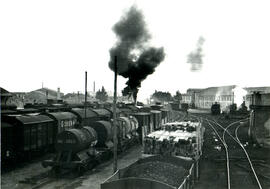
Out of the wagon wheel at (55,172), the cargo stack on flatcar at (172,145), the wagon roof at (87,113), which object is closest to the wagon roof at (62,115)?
the wagon roof at (87,113)

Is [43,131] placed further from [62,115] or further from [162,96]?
[162,96]

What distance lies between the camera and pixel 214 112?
2147 inches

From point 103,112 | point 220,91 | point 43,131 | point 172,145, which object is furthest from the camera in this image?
point 220,91

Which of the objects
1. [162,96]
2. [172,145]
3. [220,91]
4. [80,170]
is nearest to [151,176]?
[172,145]

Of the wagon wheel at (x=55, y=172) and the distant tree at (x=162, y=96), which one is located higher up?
the distant tree at (x=162, y=96)

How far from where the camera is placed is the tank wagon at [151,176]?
8523 millimetres

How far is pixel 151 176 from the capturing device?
9.68 m

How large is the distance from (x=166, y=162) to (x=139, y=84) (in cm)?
1664

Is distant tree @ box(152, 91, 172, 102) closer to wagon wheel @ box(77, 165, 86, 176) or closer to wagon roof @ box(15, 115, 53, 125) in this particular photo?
wagon roof @ box(15, 115, 53, 125)

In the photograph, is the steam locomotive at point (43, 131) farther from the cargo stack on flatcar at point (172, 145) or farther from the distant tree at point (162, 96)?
the distant tree at point (162, 96)

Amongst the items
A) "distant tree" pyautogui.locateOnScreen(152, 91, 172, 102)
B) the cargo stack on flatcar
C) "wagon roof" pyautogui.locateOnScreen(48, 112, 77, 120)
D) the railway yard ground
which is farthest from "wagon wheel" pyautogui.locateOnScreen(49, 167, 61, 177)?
"distant tree" pyautogui.locateOnScreen(152, 91, 172, 102)

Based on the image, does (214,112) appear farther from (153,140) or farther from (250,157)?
(153,140)

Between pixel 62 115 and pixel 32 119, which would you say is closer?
pixel 32 119

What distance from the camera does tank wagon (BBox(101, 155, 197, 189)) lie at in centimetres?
852
